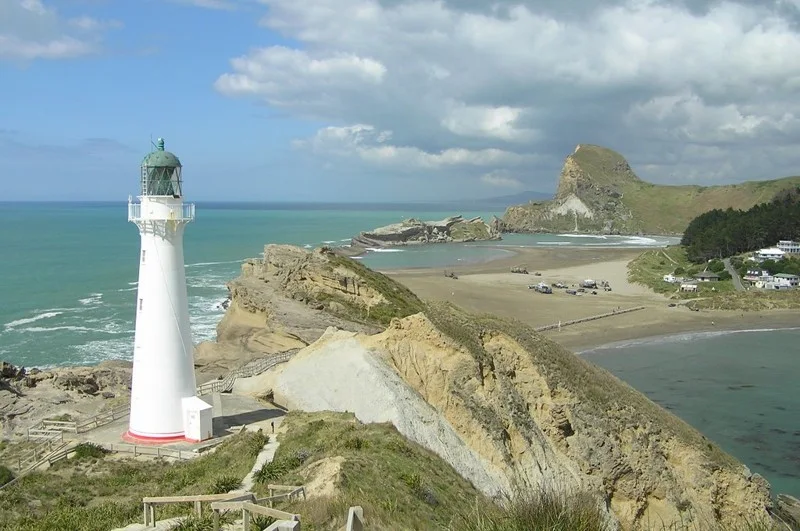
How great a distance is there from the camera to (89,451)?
17484mm

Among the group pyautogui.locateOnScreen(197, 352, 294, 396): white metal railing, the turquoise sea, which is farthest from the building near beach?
pyautogui.locateOnScreen(197, 352, 294, 396): white metal railing

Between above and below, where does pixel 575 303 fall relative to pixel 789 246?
below

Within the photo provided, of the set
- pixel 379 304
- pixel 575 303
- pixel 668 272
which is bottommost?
pixel 575 303

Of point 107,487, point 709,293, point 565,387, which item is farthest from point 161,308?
point 709,293

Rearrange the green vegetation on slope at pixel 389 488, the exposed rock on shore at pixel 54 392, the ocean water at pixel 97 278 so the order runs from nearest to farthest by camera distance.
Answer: the green vegetation on slope at pixel 389 488
the exposed rock on shore at pixel 54 392
the ocean water at pixel 97 278

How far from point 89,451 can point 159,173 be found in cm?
702

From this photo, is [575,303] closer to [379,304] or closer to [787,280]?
[787,280]

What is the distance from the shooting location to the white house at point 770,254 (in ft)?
301

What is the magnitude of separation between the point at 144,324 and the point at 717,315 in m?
59.5

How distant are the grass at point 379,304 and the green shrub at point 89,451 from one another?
2595 cm

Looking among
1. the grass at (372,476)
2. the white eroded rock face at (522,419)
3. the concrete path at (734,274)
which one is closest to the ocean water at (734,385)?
the white eroded rock face at (522,419)

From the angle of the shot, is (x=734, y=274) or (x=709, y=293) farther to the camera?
(x=734, y=274)

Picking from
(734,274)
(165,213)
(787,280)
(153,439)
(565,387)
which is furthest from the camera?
(734,274)

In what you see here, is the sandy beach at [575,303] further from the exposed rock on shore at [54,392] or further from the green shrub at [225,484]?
the green shrub at [225,484]
